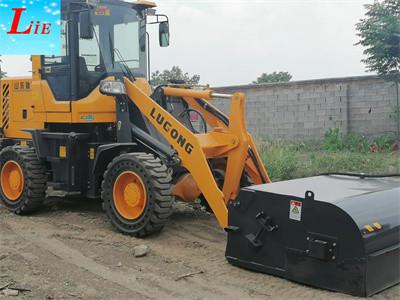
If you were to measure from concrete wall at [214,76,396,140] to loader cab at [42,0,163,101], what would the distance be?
→ 30.3 ft

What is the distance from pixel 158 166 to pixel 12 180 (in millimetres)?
2782

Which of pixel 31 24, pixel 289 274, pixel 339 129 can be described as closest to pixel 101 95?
pixel 31 24

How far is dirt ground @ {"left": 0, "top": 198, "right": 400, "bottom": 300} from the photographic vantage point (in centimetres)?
420

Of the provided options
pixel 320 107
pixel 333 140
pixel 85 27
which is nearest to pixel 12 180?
pixel 85 27

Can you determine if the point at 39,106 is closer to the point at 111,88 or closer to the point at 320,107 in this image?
the point at 111,88

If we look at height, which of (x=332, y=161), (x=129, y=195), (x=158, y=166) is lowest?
(x=332, y=161)

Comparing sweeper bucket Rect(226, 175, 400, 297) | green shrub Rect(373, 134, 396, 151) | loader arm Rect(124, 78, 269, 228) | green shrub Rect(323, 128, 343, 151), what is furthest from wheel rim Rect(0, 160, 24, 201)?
green shrub Rect(373, 134, 396, 151)

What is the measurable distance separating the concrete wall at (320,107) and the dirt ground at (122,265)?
30.0 ft

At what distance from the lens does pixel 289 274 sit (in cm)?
436

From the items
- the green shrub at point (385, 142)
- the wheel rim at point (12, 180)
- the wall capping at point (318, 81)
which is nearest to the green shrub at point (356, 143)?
the green shrub at point (385, 142)

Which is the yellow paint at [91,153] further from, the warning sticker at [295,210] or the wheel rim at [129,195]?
the warning sticker at [295,210]

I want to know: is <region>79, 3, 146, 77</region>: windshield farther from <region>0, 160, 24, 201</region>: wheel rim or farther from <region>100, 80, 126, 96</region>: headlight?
<region>0, 160, 24, 201</region>: wheel rim

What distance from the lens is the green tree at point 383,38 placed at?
42.9 feet

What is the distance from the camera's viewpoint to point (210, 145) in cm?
600
